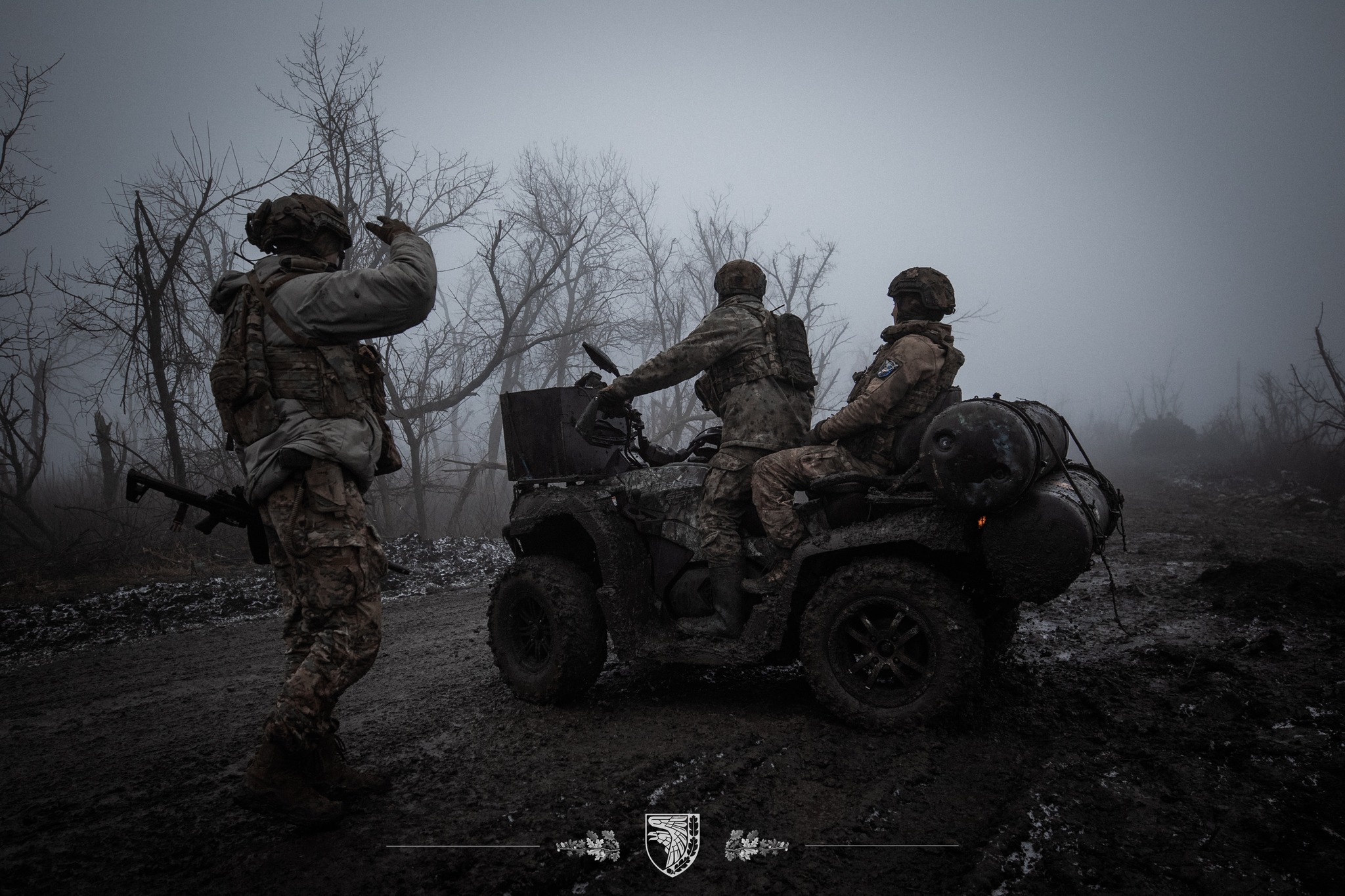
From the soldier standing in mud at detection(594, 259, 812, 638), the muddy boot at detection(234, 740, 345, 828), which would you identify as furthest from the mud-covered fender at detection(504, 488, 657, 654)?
the muddy boot at detection(234, 740, 345, 828)

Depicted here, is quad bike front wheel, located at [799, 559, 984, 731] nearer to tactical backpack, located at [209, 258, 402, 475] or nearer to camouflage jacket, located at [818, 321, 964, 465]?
camouflage jacket, located at [818, 321, 964, 465]

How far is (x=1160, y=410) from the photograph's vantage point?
4559 centimetres

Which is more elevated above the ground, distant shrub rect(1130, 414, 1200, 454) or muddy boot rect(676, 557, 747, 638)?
muddy boot rect(676, 557, 747, 638)

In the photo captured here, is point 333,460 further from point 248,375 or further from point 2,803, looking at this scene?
point 2,803

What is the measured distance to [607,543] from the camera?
402cm

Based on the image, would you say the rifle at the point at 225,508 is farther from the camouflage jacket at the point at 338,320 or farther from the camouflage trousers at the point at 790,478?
the camouflage trousers at the point at 790,478

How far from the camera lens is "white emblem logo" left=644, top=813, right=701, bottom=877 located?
7.80 ft

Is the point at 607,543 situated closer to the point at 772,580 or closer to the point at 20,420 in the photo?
the point at 772,580

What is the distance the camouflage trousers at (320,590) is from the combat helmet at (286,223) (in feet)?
3.48

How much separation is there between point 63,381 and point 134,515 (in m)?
14.4

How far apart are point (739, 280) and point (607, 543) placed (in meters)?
1.70

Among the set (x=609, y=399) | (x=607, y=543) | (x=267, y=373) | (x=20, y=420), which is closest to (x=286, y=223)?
(x=267, y=373)

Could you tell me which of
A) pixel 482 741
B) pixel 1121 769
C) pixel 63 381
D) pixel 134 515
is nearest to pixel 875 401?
pixel 1121 769

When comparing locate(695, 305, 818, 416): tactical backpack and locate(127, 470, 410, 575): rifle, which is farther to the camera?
locate(695, 305, 818, 416): tactical backpack
